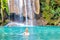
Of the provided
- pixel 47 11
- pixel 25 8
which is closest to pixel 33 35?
pixel 47 11

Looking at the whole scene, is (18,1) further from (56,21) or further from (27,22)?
(56,21)

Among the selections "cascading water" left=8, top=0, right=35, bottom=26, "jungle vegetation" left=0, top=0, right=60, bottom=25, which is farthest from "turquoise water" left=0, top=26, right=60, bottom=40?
"cascading water" left=8, top=0, right=35, bottom=26

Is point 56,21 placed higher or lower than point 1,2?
lower

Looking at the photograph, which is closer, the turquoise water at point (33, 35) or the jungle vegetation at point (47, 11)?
the turquoise water at point (33, 35)

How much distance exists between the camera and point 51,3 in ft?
77.7

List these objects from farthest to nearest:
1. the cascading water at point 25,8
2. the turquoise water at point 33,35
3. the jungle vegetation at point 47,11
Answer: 1. the cascading water at point 25,8
2. the jungle vegetation at point 47,11
3. the turquoise water at point 33,35

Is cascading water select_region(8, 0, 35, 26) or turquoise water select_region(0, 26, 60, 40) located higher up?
cascading water select_region(8, 0, 35, 26)

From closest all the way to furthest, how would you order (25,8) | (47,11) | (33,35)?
(33,35) < (47,11) < (25,8)

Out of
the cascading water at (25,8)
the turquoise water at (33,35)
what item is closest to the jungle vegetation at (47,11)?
the cascading water at (25,8)

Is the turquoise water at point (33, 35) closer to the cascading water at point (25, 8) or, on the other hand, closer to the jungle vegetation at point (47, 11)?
the jungle vegetation at point (47, 11)

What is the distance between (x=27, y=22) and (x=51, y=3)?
124 inches

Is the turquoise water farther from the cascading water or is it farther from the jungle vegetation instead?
the cascading water

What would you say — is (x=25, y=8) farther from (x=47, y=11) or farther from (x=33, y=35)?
(x=33, y=35)

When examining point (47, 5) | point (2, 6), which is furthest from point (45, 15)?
point (2, 6)
